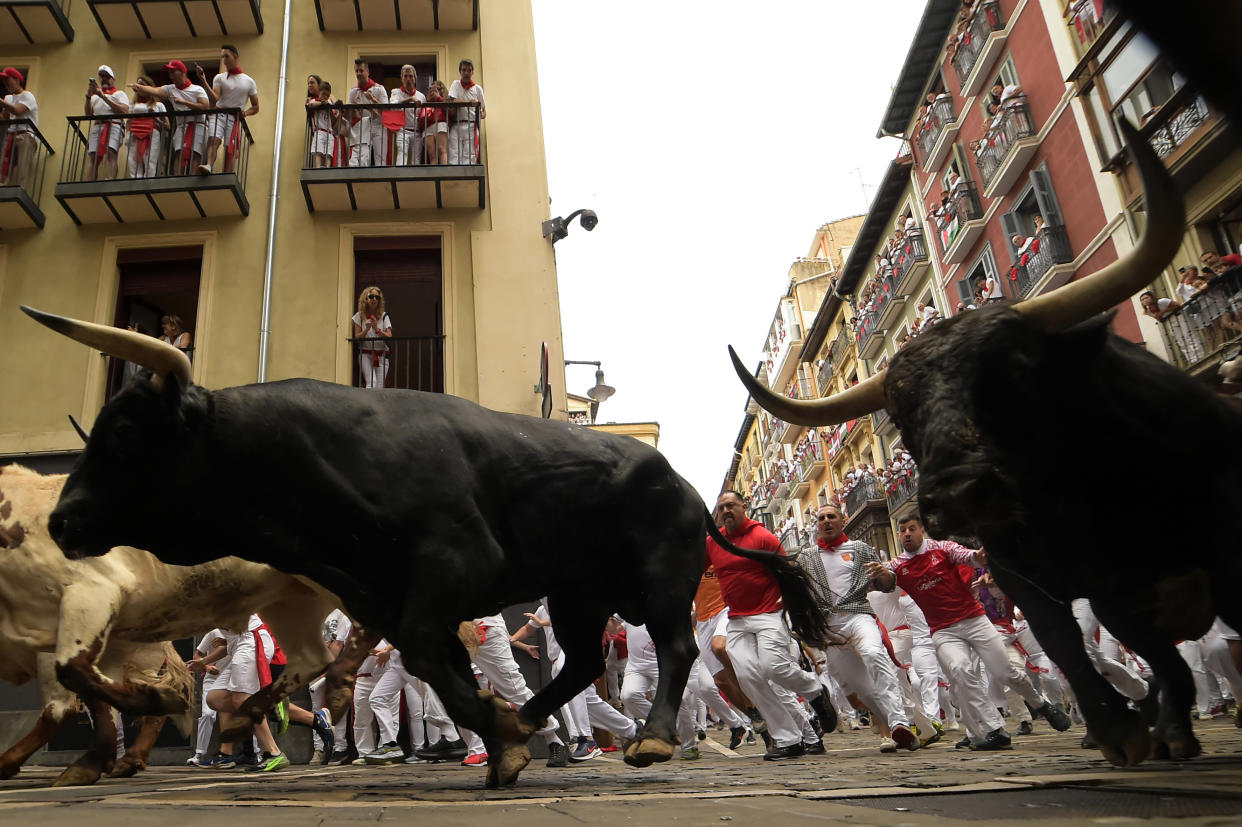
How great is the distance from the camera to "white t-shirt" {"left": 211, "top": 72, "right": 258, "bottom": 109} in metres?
13.9

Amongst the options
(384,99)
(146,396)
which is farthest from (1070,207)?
(146,396)

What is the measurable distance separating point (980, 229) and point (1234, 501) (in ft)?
77.3

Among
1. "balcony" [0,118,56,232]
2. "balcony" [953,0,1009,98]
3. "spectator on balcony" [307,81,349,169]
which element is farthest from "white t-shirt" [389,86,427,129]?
"balcony" [953,0,1009,98]

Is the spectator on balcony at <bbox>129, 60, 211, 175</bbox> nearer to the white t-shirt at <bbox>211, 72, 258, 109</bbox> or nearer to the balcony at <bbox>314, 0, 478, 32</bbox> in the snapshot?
the white t-shirt at <bbox>211, 72, 258, 109</bbox>

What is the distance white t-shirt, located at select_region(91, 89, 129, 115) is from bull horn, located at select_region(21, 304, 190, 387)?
37.3 feet

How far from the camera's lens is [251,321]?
13258 mm

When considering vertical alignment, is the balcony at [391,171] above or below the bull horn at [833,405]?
above

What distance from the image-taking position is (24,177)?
13539mm

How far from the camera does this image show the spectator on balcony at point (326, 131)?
548 inches

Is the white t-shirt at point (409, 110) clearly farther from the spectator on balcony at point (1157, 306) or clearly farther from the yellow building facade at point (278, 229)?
the spectator on balcony at point (1157, 306)

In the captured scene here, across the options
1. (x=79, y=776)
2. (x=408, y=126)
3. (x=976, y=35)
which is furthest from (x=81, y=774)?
(x=976, y=35)

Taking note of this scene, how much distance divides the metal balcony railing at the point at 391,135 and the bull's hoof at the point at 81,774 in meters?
10.1

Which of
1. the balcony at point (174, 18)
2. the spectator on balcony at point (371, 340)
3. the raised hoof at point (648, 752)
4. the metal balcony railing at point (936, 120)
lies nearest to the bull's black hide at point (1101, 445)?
the raised hoof at point (648, 752)

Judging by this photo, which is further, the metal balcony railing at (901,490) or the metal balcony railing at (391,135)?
the metal balcony railing at (901,490)
